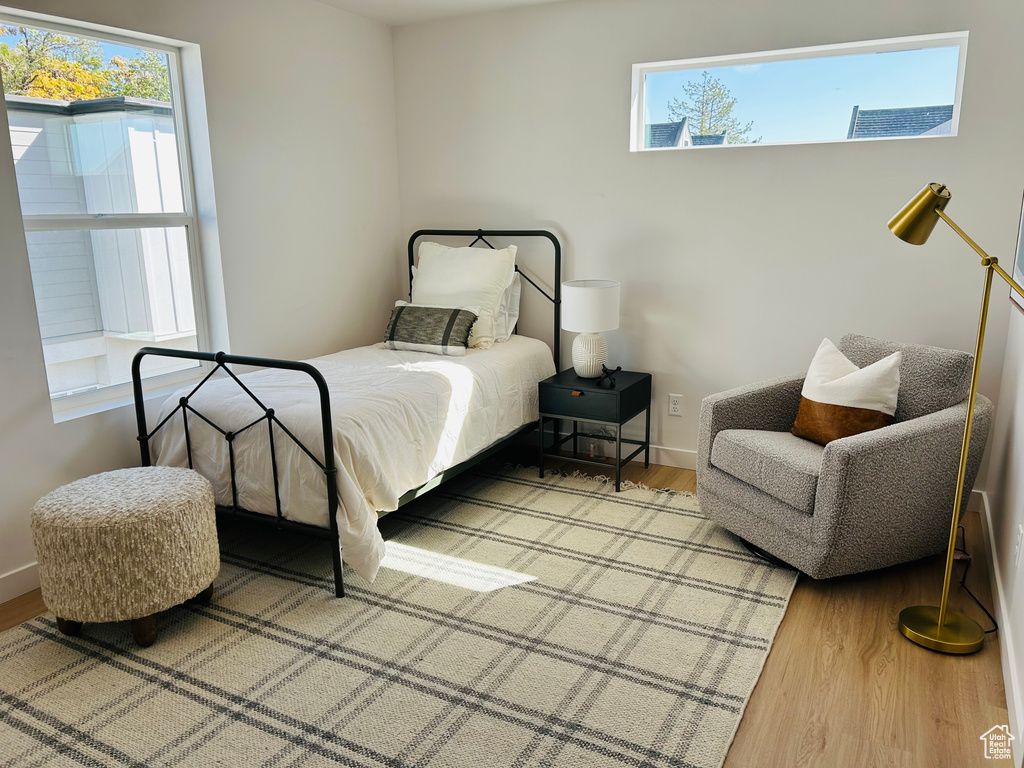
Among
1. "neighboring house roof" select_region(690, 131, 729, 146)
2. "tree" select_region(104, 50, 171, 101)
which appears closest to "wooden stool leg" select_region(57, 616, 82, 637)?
"tree" select_region(104, 50, 171, 101)

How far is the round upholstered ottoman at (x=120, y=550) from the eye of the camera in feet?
7.42

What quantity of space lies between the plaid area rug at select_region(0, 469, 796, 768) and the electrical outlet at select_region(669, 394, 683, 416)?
34.7 inches

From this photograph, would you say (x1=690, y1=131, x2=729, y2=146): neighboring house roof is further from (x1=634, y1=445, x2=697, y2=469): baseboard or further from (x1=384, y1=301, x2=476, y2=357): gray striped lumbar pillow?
(x1=634, y1=445, x2=697, y2=469): baseboard

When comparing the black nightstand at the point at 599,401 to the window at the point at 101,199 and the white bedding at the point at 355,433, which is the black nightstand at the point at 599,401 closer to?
the white bedding at the point at 355,433

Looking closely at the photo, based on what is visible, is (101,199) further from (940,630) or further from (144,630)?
(940,630)

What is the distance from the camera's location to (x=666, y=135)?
385cm

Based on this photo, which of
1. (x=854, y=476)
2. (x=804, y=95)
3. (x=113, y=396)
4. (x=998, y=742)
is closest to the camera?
(x=998, y=742)

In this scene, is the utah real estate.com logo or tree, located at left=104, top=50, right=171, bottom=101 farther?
tree, located at left=104, top=50, right=171, bottom=101

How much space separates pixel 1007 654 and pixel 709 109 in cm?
270

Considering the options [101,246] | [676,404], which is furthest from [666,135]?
[101,246]

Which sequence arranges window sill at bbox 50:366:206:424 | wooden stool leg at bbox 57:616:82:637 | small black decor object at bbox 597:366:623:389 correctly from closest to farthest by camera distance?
wooden stool leg at bbox 57:616:82:637
window sill at bbox 50:366:206:424
small black decor object at bbox 597:366:623:389

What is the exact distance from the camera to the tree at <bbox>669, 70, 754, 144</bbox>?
3.67 metres

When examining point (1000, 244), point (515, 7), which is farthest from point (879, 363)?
point (515, 7)

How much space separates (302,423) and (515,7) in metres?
2.61
